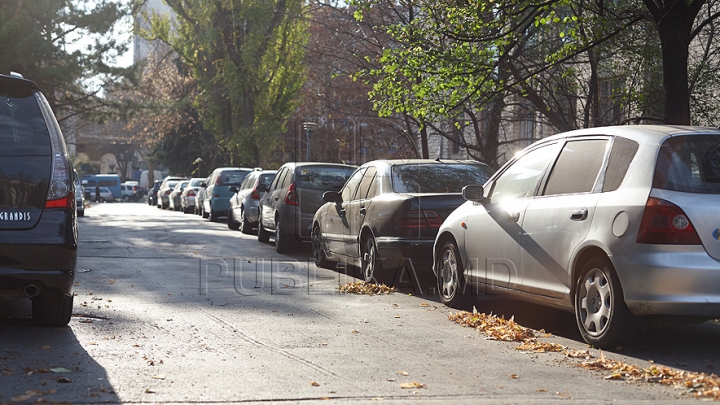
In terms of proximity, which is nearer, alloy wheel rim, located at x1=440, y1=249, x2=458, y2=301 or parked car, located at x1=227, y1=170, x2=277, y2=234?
alloy wheel rim, located at x1=440, y1=249, x2=458, y2=301

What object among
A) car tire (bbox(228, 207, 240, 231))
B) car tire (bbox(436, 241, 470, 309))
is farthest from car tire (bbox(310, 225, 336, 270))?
car tire (bbox(228, 207, 240, 231))

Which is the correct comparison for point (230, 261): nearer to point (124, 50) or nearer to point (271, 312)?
point (271, 312)

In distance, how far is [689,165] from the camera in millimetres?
6633

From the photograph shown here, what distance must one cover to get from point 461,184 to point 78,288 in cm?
449

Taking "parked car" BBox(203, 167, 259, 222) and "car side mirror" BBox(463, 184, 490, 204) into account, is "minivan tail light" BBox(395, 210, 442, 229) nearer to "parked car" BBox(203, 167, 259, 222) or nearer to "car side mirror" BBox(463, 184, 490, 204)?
"car side mirror" BBox(463, 184, 490, 204)

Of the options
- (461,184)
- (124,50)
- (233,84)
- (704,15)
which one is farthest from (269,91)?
(461,184)

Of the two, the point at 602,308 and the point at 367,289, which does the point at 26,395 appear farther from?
the point at 367,289

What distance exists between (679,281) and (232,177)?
24358 millimetres

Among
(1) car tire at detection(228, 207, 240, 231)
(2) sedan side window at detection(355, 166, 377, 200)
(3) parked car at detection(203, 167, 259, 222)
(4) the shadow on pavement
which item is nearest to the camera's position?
(4) the shadow on pavement

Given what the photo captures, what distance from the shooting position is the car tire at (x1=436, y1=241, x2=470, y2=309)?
30.4 ft

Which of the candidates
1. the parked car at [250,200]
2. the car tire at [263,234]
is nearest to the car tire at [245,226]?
the parked car at [250,200]

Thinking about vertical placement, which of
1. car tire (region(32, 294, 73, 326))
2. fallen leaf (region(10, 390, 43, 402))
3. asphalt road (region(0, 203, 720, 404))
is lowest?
asphalt road (region(0, 203, 720, 404))

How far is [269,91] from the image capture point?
41.7m

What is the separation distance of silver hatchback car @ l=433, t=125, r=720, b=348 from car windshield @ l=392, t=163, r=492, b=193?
2439 millimetres
